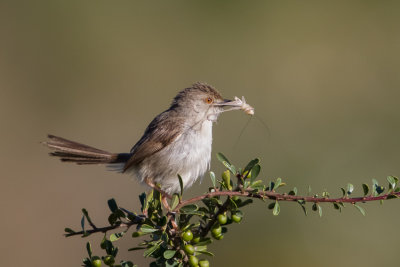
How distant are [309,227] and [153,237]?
424 centimetres

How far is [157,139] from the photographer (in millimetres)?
4930

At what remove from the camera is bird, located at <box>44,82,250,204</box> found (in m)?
4.79

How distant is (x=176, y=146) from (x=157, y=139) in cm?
21

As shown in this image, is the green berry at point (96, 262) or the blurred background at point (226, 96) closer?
the green berry at point (96, 262)

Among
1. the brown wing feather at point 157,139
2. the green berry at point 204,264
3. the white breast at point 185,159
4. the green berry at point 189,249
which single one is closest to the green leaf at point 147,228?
the green berry at point 189,249

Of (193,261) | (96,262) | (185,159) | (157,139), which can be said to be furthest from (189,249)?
(157,139)

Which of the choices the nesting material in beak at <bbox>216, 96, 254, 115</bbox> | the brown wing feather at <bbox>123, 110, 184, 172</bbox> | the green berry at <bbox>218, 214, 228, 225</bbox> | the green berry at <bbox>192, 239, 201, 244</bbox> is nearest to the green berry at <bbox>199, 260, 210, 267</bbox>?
the green berry at <bbox>192, 239, 201, 244</bbox>

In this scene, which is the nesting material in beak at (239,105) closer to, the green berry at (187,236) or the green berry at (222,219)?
the green berry at (222,219)

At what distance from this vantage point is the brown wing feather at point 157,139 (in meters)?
4.90

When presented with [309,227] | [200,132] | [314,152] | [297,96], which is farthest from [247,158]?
[200,132]

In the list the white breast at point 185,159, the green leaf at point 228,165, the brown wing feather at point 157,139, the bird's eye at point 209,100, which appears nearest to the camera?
the green leaf at point 228,165

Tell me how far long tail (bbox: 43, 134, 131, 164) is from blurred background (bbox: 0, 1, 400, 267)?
7.51 feet

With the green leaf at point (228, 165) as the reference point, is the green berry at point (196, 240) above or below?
below

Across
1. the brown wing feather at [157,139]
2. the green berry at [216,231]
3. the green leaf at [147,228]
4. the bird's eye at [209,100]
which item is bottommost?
the green berry at [216,231]
